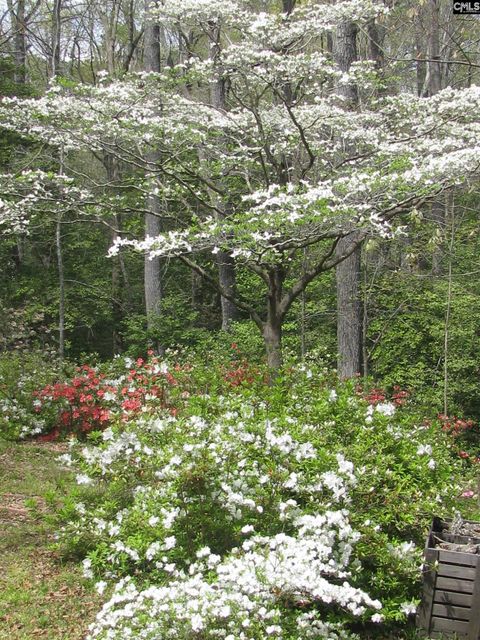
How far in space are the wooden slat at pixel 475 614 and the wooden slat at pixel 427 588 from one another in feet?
0.67

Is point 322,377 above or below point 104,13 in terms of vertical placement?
below

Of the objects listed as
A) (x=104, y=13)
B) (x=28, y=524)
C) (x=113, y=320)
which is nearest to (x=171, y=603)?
(x=28, y=524)

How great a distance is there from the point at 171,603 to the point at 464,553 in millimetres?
1574

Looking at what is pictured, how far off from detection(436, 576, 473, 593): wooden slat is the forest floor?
203 cm

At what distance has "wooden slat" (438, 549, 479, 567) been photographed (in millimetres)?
3287

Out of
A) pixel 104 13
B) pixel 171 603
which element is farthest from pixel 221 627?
pixel 104 13

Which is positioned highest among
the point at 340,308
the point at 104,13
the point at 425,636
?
the point at 104,13

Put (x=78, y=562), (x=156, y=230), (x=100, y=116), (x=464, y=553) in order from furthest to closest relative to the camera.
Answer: (x=156, y=230) → (x=100, y=116) → (x=78, y=562) → (x=464, y=553)

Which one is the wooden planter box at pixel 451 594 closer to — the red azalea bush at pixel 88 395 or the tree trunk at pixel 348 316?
the red azalea bush at pixel 88 395

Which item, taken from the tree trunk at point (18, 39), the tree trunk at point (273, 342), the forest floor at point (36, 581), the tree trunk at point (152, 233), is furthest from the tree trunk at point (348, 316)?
the tree trunk at point (18, 39)

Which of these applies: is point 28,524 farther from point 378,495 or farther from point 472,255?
point 472,255

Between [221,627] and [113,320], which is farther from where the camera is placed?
[113,320]

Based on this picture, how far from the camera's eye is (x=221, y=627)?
9.41ft

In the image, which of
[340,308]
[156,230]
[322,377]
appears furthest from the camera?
[156,230]
